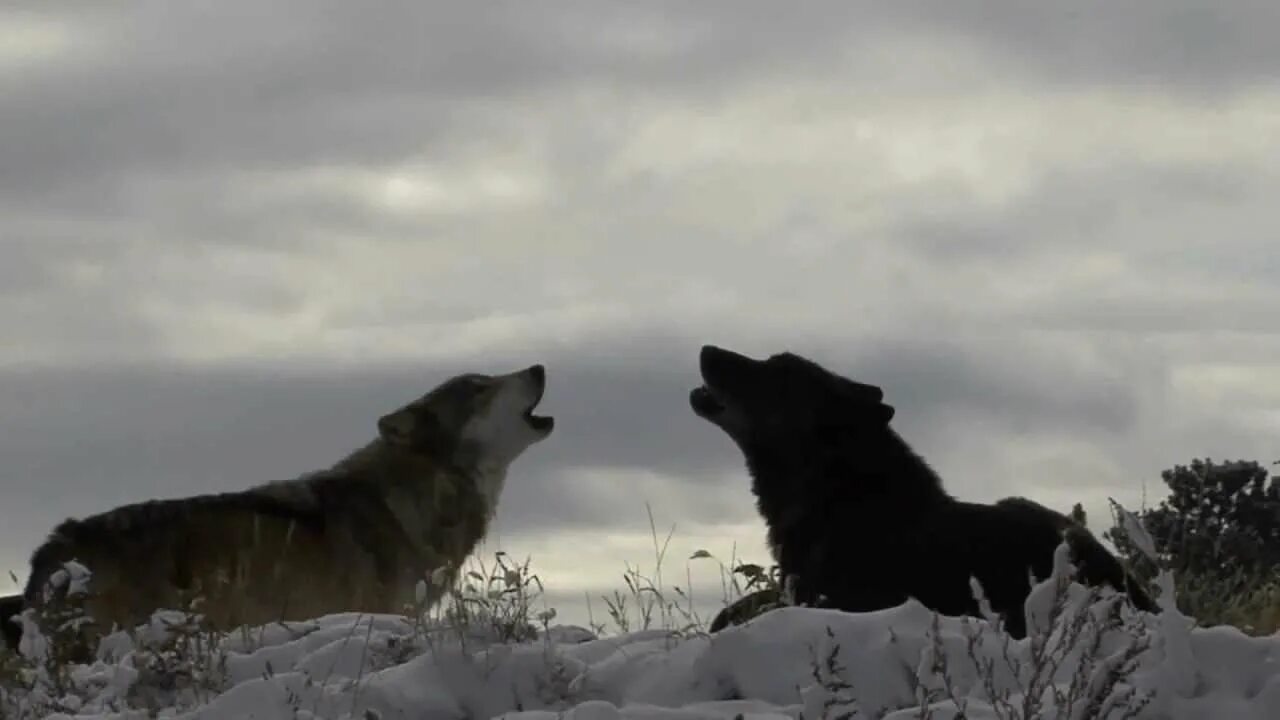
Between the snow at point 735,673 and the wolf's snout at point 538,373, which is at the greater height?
the wolf's snout at point 538,373

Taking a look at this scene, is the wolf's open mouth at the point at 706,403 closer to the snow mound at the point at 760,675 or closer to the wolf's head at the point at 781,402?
the wolf's head at the point at 781,402

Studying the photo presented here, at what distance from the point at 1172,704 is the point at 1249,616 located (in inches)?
152

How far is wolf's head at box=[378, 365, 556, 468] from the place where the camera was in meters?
12.4

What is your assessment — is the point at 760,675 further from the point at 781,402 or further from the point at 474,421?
the point at 474,421

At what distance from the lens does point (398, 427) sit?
1235cm

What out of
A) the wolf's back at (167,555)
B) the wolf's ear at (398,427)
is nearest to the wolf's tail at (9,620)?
the wolf's back at (167,555)

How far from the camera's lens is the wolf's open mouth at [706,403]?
1078cm

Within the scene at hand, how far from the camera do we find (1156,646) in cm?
532

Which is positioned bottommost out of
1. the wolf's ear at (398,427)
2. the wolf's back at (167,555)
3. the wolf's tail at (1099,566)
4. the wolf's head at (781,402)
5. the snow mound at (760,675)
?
the snow mound at (760,675)

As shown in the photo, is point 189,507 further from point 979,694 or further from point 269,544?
point 979,694

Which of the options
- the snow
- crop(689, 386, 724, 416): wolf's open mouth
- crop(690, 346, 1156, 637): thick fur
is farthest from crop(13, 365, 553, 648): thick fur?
the snow

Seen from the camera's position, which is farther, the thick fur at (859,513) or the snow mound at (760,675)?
the thick fur at (859,513)

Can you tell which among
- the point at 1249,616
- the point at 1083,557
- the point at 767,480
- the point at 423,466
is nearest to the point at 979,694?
the point at 1083,557

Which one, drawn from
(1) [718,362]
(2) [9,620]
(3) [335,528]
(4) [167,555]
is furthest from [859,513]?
(2) [9,620]
